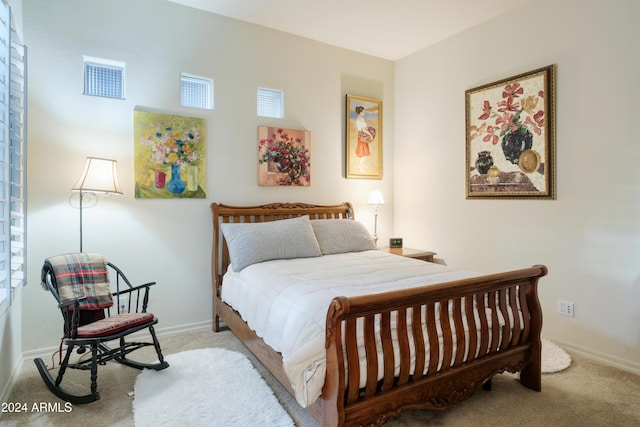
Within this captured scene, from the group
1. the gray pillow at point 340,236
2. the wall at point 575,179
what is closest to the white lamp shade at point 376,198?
the gray pillow at point 340,236

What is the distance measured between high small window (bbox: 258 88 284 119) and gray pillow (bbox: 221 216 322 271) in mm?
1227

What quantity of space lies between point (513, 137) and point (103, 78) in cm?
361

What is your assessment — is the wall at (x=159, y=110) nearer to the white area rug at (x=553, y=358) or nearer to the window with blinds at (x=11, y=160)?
the window with blinds at (x=11, y=160)

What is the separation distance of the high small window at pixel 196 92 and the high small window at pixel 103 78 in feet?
1.64

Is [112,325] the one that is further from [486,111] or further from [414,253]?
[486,111]

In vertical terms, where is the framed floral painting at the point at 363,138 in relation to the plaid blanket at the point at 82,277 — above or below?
above

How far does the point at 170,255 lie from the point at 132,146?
1.00 meters

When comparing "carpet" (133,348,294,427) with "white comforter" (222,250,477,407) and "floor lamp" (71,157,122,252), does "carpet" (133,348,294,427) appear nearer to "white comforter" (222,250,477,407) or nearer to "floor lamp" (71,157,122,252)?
"white comforter" (222,250,477,407)

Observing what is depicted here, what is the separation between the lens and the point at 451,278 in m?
2.35

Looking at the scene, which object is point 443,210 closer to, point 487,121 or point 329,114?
point 487,121

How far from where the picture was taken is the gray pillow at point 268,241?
3025mm

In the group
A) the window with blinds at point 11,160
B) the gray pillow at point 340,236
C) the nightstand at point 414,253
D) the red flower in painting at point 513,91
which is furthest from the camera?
the nightstand at point 414,253

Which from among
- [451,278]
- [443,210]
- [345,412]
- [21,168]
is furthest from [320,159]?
[345,412]

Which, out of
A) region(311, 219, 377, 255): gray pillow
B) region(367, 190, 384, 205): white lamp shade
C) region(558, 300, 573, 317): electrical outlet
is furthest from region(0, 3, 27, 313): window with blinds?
region(558, 300, 573, 317): electrical outlet
